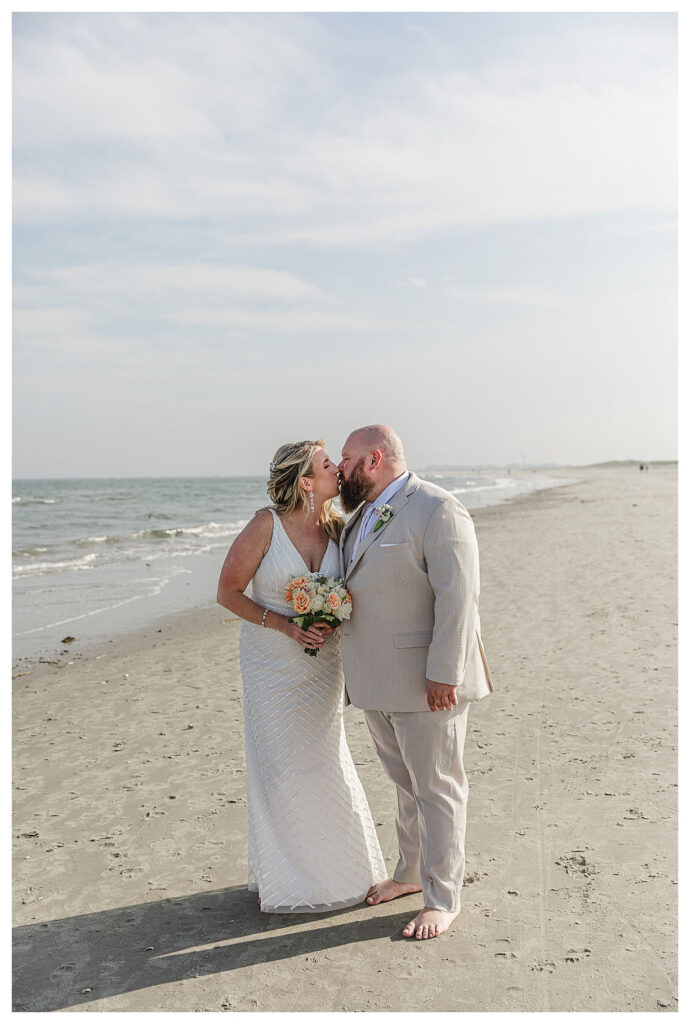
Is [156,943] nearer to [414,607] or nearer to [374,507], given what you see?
[414,607]

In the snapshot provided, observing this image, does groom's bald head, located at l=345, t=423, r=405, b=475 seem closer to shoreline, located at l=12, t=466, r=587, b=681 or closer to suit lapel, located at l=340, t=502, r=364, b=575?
suit lapel, located at l=340, t=502, r=364, b=575

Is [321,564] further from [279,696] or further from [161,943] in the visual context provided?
[161,943]

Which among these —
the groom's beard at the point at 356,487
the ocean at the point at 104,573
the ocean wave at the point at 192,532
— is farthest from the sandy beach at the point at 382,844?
the ocean wave at the point at 192,532

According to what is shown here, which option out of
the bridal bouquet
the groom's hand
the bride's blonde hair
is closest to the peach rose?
the bridal bouquet

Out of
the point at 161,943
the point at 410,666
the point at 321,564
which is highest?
the point at 321,564

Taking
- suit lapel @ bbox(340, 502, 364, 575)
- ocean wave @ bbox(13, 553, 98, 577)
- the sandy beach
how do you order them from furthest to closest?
ocean wave @ bbox(13, 553, 98, 577), suit lapel @ bbox(340, 502, 364, 575), the sandy beach

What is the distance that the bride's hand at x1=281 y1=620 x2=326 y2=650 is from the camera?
398 cm

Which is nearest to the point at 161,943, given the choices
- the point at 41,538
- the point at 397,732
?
the point at 397,732

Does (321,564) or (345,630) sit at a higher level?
(321,564)

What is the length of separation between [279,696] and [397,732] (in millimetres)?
628

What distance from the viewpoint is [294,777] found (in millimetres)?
4137

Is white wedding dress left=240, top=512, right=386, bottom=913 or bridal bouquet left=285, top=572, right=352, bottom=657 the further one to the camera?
white wedding dress left=240, top=512, right=386, bottom=913

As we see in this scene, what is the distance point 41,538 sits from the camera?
26.2 metres

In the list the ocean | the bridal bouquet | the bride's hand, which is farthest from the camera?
the ocean
